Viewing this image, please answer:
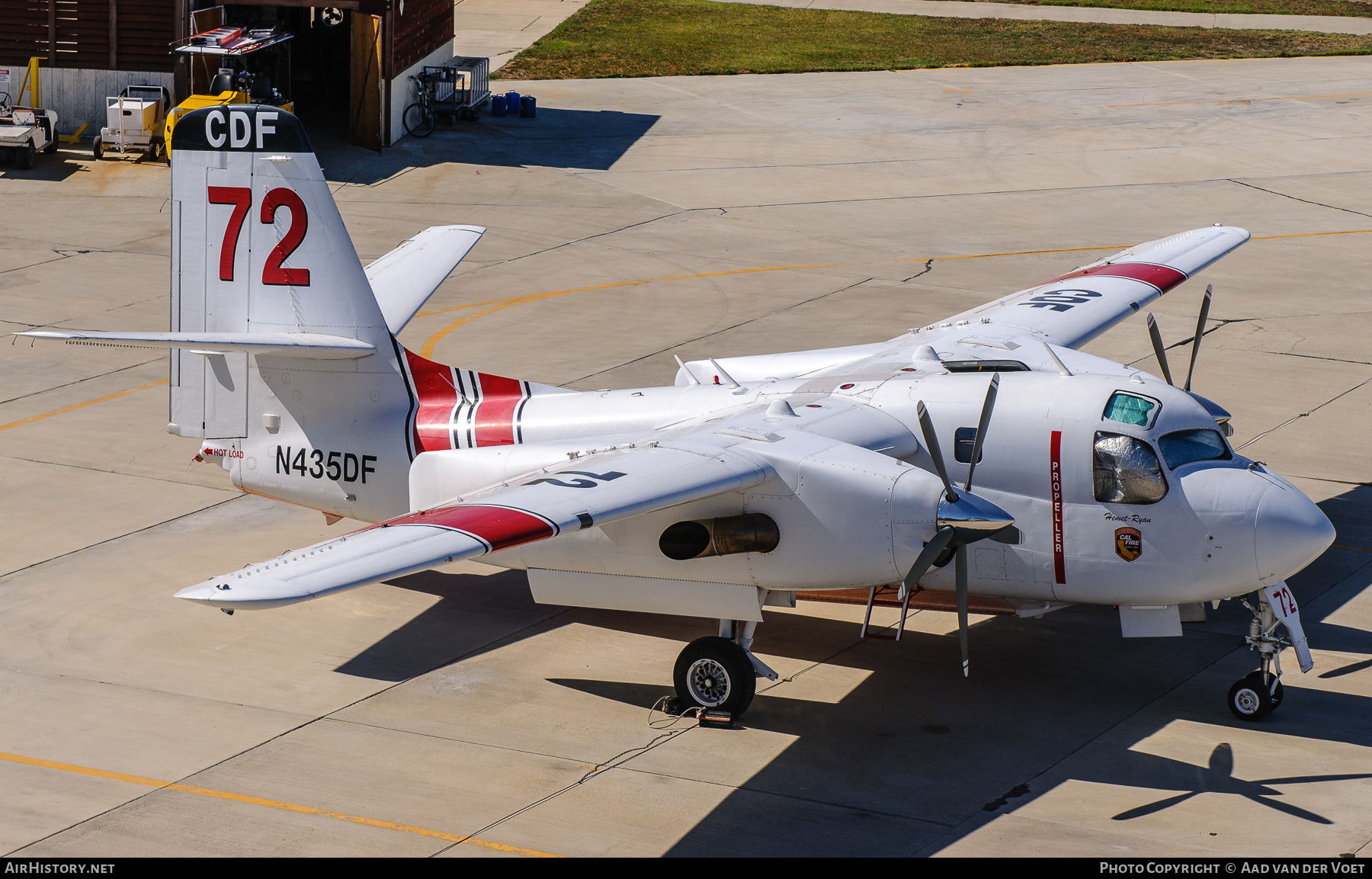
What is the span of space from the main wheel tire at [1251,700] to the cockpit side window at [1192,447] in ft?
8.11

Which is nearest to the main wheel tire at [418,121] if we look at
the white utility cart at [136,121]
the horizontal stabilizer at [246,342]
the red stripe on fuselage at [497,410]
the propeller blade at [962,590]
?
the white utility cart at [136,121]

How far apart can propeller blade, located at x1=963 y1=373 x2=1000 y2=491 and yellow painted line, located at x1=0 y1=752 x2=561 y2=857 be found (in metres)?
6.05

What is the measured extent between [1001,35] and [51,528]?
51.7m

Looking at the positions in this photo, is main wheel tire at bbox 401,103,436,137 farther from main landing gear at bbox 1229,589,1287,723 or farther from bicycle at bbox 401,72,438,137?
main landing gear at bbox 1229,589,1287,723

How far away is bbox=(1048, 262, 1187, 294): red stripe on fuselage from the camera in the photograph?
79.3 ft

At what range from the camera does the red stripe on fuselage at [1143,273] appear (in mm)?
24156

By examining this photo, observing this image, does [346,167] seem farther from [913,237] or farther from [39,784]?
[39,784]

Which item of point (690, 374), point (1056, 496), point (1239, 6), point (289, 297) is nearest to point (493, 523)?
point (1056, 496)

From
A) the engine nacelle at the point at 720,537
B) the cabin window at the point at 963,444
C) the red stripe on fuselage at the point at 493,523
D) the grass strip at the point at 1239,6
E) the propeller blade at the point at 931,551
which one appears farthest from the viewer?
the grass strip at the point at 1239,6

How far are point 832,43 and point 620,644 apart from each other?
158ft

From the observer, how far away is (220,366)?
1955 cm

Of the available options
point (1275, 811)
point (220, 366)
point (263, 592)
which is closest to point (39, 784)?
point (263, 592)

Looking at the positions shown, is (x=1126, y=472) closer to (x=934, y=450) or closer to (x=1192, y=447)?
(x=1192, y=447)

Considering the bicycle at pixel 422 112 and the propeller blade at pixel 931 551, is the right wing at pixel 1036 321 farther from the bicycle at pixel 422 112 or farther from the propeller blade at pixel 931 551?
the bicycle at pixel 422 112
